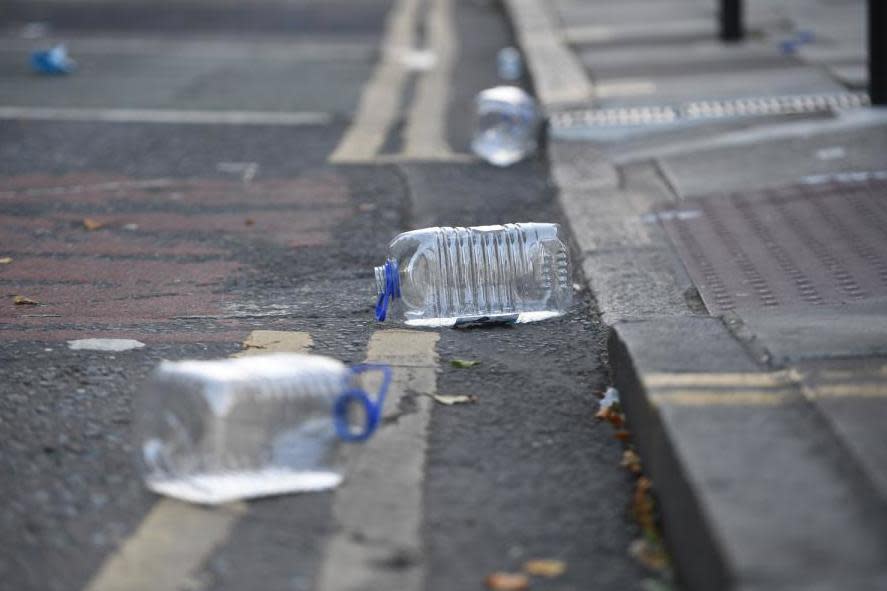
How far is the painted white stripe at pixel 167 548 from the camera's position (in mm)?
3166

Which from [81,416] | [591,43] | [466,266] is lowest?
[591,43]

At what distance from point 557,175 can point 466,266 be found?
91.9 inches

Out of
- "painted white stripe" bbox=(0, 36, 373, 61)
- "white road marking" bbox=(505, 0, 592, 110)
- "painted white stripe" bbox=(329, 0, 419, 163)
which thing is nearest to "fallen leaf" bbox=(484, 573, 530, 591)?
"painted white stripe" bbox=(329, 0, 419, 163)

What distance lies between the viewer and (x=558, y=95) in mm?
9883

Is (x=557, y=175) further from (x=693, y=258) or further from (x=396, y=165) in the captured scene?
(x=693, y=258)

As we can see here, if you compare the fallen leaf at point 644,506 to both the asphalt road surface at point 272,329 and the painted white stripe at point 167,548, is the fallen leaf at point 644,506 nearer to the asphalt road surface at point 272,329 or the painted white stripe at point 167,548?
the asphalt road surface at point 272,329

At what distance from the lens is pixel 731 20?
39.0 ft

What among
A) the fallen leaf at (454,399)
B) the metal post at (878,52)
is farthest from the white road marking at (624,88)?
the fallen leaf at (454,399)

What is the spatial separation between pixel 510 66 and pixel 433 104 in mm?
1502

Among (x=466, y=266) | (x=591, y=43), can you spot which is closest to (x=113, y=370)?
(x=466, y=266)

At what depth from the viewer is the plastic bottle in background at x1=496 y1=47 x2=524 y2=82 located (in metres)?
12.0

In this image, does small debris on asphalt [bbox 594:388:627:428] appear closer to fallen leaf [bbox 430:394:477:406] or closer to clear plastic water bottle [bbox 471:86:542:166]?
fallen leaf [bbox 430:394:477:406]

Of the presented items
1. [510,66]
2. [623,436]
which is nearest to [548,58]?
[510,66]

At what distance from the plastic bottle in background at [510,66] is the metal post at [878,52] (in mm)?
3987
